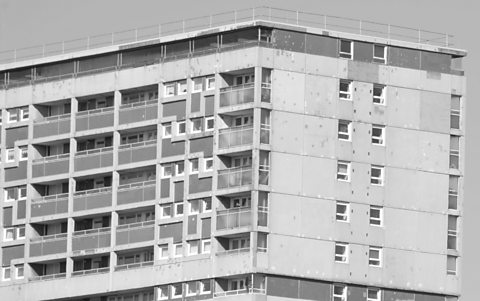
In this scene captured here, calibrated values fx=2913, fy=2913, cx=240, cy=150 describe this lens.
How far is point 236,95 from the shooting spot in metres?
198

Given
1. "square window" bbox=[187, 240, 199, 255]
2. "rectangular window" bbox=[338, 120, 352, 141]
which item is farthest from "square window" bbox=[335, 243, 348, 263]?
"square window" bbox=[187, 240, 199, 255]

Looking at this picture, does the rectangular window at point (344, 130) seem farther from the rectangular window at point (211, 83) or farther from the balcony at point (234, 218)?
the rectangular window at point (211, 83)

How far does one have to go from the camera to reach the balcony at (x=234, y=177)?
19638 centimetres

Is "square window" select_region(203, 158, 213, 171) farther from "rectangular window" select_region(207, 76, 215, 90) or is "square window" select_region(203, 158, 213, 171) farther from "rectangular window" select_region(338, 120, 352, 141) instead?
"rectangular window" select_region(338, 120, 352, 141)

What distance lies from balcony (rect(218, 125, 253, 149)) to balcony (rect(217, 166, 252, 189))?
169 centimetres

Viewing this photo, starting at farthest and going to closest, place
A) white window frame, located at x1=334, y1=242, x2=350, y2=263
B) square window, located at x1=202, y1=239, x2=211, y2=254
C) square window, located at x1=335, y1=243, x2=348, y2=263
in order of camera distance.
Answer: square window, located at x1=335, y1=243, x2=348, y2=263 → white window frame, located at x1=334, y1=242, x2=350, y2=263 → square window, located at x1=202, y1=239, x2=211, y2=254

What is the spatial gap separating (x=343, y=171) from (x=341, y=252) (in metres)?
5.56

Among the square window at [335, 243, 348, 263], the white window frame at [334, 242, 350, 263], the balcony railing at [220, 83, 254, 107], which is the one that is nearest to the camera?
the balcony railing at [220, 83, 254, 107]

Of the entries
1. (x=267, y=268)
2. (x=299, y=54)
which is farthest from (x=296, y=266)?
(x=299, y=54)

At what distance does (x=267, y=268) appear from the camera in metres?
A: 195

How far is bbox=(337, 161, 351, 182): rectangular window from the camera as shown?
19925 centimetres

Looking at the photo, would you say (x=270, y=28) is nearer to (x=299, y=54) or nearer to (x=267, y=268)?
(x=299, y=54)

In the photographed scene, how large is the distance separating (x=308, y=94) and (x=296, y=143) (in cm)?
349

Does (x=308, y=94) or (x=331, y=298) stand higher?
(x=308, y=94)
